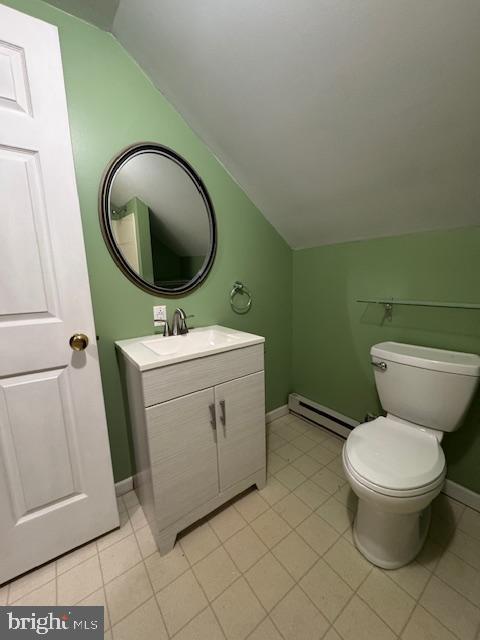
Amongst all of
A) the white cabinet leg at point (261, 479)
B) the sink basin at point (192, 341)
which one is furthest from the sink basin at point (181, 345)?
the white cabinet leg at point (261, 479)

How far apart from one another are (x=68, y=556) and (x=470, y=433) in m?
1.94

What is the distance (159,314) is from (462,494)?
1822 millimetres

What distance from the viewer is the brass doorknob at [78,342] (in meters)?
0.98

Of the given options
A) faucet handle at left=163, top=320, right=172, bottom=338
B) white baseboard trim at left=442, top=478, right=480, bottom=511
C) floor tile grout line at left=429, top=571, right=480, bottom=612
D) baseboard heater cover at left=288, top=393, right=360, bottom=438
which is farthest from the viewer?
baseboard heater cover at left=288, top=393, right=360, bottom=438

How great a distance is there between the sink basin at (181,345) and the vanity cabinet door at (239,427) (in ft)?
0.60

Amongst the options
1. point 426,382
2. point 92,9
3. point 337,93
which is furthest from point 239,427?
point 92,9

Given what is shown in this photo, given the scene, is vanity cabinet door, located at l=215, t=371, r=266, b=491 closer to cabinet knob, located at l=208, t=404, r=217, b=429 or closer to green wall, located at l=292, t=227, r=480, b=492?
cabinet knob, located at l=208, t=404, r=217, b=429

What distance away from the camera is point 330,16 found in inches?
31.2

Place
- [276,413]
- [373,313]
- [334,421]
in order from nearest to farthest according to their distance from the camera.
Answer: [373,313], [334,421], [276,413]

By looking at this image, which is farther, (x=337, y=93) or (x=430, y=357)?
(x=430, y=357)

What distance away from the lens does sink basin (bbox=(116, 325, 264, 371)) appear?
0.99 m

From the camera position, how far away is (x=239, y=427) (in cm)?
125

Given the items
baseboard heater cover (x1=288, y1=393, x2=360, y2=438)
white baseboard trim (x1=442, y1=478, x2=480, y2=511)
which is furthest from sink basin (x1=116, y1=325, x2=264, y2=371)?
white baseboard trim (x1=442, y1=478, x2=480, y2=511)

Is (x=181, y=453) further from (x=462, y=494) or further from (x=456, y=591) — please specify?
(x=462, y=494)
